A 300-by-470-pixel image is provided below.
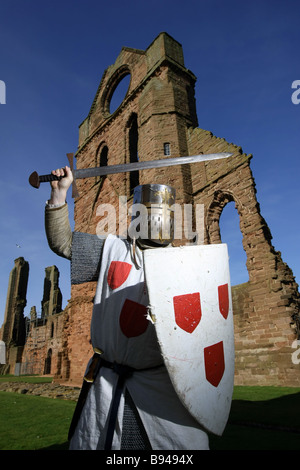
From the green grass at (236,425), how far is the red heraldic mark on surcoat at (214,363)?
1595 millimetres

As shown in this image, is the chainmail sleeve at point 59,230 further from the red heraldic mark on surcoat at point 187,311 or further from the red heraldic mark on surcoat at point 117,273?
the red heraldic mark on surcoat at point 187,311

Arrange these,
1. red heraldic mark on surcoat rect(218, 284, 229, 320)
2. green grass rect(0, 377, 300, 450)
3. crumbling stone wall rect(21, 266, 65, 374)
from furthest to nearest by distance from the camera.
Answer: crumbling stone wall rect(21, 266, 65, 374) < green grass rect(0, 377, 300, 450) < red heraldic mark on surcoat rect(218, 284, 229, 320)

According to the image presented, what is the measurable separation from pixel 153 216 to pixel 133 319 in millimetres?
657

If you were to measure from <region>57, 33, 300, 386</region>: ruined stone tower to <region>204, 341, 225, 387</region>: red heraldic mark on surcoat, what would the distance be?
3.74m

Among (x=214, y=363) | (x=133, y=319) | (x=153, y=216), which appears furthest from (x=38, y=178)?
(x=214, y=363)

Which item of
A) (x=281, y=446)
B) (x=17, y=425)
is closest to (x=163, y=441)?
(x=281, y=446)

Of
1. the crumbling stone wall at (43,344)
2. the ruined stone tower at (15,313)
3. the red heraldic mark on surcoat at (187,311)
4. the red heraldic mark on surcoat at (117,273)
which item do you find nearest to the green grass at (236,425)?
the red heraldic mark on surcoat at (187,311)

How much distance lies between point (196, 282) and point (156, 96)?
967 cm

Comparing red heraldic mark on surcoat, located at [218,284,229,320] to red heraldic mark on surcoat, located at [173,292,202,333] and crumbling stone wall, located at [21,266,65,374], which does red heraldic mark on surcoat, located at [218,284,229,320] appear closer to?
red heraldic mark on surcoat, located at [173,292,202,333]

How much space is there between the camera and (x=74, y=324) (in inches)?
451

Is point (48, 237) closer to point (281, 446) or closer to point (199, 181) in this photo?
point (281, 446)

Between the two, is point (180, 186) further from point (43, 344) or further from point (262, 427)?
point (43, 344)

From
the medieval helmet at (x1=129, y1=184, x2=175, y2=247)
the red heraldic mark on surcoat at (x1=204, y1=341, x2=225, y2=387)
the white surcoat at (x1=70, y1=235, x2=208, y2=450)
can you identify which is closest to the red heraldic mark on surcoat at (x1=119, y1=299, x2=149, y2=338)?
the white surcoat at (x1=70, y1=235, x2=208, y2=450)

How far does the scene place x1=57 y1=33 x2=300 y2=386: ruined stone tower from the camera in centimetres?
649
